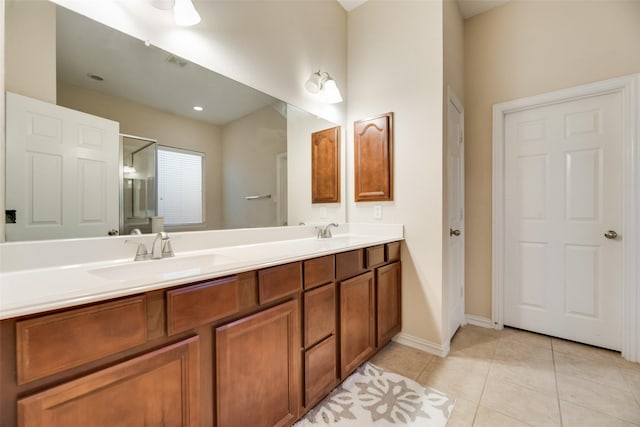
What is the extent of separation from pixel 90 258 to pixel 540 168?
10.1 feet

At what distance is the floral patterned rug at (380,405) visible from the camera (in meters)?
1.33

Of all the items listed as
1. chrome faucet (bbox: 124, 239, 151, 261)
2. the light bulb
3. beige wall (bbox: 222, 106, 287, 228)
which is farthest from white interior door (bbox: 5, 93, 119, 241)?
the light bulb

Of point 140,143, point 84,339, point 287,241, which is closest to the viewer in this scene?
point 84,339

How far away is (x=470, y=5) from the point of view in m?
2.34

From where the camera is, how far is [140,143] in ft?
4.08

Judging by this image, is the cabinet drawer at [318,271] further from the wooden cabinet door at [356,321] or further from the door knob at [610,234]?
the door knob at [610,234]

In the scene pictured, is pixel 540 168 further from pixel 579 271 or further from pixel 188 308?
pixel 188 308

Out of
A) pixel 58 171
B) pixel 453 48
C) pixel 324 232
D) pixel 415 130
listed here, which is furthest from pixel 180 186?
pixel 453 48

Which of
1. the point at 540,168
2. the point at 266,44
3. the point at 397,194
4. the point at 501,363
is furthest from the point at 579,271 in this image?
the point at 266,44

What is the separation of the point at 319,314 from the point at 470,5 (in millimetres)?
2906

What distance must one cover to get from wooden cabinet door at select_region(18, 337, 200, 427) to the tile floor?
128cm

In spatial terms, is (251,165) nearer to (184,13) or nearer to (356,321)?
(184,13)

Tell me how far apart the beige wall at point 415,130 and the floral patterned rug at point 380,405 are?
0.53 metres

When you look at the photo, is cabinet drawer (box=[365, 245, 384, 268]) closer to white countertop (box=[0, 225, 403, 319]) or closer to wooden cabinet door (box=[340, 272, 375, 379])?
wooden cabinet door (box=[340, 272, 375, 379])
